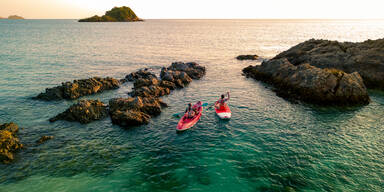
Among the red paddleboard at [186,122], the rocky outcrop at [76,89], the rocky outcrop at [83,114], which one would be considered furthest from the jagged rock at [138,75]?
the red paddleboard at [186,122]

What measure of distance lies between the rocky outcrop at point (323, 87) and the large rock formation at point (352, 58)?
8157mm

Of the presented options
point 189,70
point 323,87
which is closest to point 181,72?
point 189,70

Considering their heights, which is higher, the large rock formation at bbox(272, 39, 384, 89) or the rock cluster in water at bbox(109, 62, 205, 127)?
the large rock formation at bbox(272, 39, 384, 89)

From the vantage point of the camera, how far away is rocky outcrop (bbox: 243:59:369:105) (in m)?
29.4

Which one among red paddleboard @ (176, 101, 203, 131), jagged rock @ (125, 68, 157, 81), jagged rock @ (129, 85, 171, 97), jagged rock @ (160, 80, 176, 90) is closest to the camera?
red paddleboard @ (176, 101, 203, 131)

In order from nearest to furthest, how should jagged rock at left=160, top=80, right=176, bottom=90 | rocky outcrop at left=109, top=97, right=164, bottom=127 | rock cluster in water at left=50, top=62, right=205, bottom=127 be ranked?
rocky outcrop at left=109, top=97, right=164, bottom=127 → rock cluster in water at left=50, top=62, right=205, bottom=127 → jagged rock at left=160, top=80, right=176, bottom=90

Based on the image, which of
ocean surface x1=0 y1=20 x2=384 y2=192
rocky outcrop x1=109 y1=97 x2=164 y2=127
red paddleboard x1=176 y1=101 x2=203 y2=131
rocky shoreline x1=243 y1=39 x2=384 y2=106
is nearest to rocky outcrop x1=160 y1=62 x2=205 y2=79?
ocean surface x1=0 y1=20 x2=384 y2=192

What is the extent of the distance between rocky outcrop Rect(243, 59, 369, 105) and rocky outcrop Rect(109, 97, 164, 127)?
2057cm

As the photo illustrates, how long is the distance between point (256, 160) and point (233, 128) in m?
6.00

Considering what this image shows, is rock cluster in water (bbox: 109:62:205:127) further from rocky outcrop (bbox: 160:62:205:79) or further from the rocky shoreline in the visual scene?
the rocky shoreline

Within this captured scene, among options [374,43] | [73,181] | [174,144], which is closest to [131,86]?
[174,144]

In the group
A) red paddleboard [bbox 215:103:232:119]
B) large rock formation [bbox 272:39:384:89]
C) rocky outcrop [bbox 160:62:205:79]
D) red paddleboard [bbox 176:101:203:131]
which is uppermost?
large rock formation [bbox 272:39:384:89]

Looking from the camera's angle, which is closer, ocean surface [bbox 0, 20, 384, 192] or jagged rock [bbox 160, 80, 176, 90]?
ocean surface [bbox 0, 20, 384, 192]

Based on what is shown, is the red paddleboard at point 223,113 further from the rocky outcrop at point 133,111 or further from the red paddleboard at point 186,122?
the rocky outcrop at point 133,111
